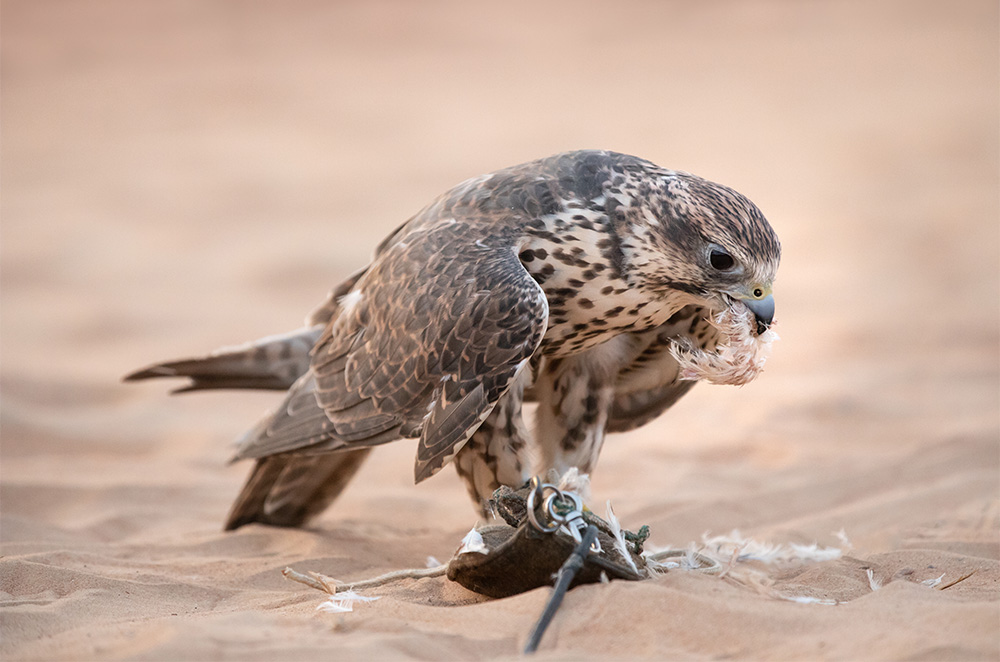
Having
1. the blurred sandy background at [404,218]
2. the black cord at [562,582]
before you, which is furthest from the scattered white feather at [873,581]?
the black cord at [562,582]

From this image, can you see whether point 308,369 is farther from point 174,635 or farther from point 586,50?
point 586,50

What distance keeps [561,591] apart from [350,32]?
38.8 feet

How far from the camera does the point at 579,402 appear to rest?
356cm

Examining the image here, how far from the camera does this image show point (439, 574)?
3.01 m

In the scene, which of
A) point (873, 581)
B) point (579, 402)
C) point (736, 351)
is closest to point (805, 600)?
point (873, 581)

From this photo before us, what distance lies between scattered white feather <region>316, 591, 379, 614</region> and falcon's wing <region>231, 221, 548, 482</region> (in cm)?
43

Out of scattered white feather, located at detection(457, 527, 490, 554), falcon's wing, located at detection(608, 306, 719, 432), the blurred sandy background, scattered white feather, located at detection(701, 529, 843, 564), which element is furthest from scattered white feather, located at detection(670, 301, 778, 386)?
scattered white feather, located at detection(457, 527, 490, 554)

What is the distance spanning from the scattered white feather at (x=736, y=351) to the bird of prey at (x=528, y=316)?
3 cm

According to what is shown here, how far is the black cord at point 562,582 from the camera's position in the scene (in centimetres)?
229

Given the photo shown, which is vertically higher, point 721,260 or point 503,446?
point 721,260

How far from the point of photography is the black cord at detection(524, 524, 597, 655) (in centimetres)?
229

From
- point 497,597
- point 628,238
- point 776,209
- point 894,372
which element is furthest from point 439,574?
point 776,209

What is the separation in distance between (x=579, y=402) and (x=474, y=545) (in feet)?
3.07

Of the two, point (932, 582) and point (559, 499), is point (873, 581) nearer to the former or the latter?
point (932, 582)
